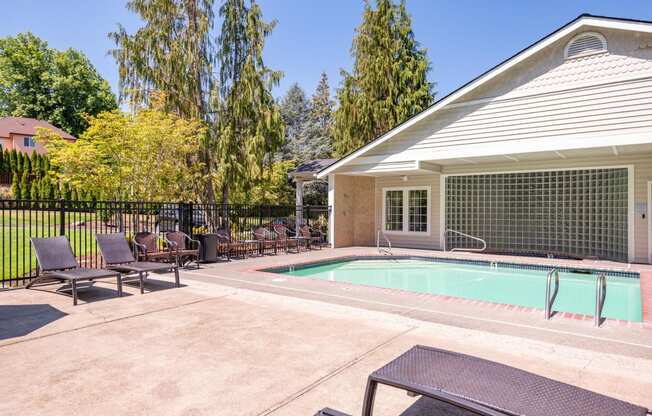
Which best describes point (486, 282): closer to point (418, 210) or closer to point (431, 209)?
point (431, 209)

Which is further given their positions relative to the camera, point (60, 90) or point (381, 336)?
point (60, 90)

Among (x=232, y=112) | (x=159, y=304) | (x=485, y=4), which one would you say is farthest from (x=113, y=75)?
(x=485, y=4)

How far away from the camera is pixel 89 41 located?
2314 centimetres

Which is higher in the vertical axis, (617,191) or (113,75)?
Result: (113,75)

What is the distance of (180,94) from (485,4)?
13119 mm

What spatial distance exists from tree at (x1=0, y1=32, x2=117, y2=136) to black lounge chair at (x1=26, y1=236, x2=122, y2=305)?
140ft

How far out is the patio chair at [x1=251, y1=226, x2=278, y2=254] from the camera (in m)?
13.2

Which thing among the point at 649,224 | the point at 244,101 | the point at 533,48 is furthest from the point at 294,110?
the point at 649,224

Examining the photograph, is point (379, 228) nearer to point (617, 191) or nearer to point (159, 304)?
point (617, 191)

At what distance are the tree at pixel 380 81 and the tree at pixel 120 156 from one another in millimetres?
15219

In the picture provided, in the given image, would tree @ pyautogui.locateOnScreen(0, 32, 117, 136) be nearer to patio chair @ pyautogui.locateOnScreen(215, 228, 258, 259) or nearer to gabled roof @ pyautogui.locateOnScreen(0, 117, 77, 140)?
gabled roof @ pyautogui.locateOnScreen(0, 117, 77, 140)

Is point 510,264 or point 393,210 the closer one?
point 510,264

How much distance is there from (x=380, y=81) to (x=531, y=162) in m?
14.6

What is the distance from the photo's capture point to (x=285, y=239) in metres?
14.0
